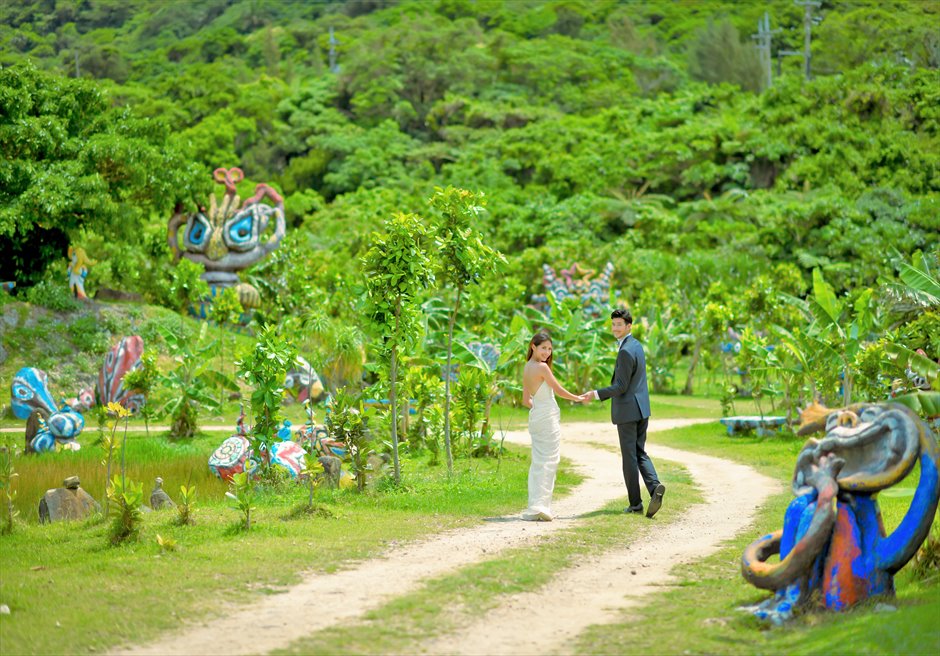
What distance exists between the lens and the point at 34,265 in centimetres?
2422

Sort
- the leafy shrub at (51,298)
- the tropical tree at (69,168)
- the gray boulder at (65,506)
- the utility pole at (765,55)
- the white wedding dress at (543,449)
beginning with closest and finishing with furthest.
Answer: the white wedding dress at (543,449)
the gray boulder at (65,506)
the tropical tree at (69,168)
the leafy shrub at (51,298)
the utility pole at (765,55)

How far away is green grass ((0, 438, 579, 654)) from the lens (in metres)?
6.39

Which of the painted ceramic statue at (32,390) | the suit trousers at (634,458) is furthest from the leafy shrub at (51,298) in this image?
the suit trousers at (634,458)

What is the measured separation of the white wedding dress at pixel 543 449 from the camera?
9.48 meters

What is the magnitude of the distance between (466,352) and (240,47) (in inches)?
2618

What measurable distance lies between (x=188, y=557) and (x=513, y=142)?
45.4 meters

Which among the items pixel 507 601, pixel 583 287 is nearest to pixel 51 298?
pixel 583 287

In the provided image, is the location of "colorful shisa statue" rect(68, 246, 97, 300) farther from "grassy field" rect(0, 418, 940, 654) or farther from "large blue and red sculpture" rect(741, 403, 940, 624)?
"large blue and red sculpture" rect(741, 403, 940, 624)

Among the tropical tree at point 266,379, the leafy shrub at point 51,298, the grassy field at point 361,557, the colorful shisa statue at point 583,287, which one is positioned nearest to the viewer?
the grassy field at point 361,557

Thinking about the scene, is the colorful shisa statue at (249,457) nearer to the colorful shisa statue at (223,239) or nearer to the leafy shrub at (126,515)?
the leafy shrub at (126,515)

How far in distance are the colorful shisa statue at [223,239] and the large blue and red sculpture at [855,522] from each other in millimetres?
21353

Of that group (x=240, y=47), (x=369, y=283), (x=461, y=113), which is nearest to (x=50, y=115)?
(x=369, y=283)

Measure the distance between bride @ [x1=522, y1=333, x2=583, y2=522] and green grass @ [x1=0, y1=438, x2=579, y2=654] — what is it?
25.9 inches

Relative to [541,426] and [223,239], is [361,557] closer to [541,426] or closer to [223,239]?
[541,426]
